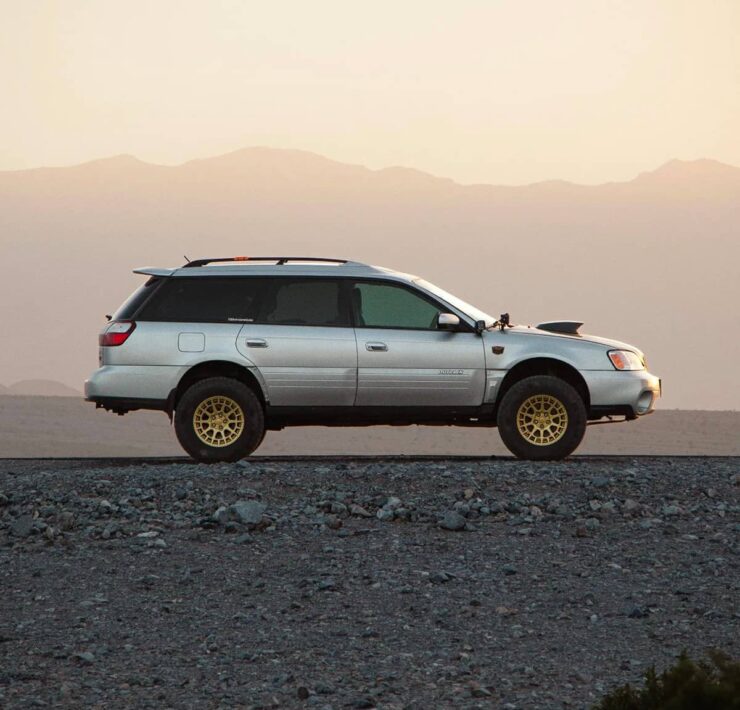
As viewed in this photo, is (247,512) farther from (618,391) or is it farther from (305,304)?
(618,391)

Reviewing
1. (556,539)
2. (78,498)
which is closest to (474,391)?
(556,539)

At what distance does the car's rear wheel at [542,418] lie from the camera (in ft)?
42.4

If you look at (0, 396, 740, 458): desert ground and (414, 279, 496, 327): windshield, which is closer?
(414, 279, 496, 327): windshield

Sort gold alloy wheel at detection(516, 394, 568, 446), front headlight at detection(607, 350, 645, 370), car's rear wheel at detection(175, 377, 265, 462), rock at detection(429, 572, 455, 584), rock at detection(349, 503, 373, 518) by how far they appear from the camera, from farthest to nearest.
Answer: front headlight at detection(607, 350, 645, 370)
gold alloy wheel at detection(516, 394, 568, 446)
car's rear wheel at detection(175, 377, 265, 462)
rock at detection(349, 503, 373, 518)
rock at detection(429, 572, 455, 584)

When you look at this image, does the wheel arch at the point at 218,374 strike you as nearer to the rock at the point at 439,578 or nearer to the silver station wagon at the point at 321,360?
the silver station wagon at the point at 321,360

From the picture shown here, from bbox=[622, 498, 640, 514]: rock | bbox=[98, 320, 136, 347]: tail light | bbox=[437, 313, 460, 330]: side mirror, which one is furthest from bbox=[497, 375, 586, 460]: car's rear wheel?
bbox=[98, 320, 136, 347]: tail light

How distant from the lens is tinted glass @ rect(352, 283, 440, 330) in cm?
1291

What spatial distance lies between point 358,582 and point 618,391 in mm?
5452

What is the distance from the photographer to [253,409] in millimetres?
12789

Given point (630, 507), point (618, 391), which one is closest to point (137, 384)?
point (618, 391)

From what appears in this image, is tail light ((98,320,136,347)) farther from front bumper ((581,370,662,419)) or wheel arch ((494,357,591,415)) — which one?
front bumper ((581,370,662,419))

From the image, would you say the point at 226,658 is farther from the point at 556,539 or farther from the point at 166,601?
the point at 556,539

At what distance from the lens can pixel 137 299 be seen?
13.1 meters

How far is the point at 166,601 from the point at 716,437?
23.8m
